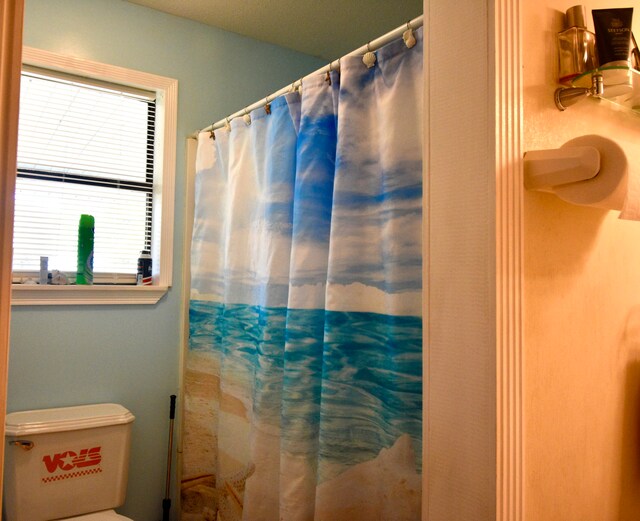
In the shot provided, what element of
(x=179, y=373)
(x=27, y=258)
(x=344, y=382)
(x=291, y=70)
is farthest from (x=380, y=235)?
(x=291, y=70)

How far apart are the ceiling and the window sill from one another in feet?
4.30

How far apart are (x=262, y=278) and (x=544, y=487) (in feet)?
3.70

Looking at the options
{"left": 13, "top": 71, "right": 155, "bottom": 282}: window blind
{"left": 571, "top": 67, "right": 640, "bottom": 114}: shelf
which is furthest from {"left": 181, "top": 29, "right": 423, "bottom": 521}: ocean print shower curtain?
{"left": 13, "top": 71, "right": 155, "bottom": 282}: window blind

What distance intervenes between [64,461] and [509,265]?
1780mm

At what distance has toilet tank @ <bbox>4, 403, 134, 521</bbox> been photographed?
1.79 m

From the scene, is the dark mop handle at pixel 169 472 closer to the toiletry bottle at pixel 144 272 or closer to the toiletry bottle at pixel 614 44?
the toiletry bottle at pixel 144 272

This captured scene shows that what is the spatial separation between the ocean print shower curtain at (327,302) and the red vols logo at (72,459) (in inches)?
19.1

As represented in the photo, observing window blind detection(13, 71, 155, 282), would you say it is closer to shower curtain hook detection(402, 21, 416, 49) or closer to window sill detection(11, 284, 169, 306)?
window sill detection(11, 284, 169, 306)

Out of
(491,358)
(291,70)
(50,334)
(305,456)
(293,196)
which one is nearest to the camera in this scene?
(491,358)

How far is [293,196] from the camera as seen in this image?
1707 mm

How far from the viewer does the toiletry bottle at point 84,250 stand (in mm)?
2141

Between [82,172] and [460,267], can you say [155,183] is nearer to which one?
[82,172]

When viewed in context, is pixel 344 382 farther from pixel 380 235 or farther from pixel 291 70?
pixel 291 70

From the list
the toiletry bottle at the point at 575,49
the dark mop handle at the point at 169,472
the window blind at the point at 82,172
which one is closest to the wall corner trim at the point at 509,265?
the toiletry bottle at the point at 575,49
